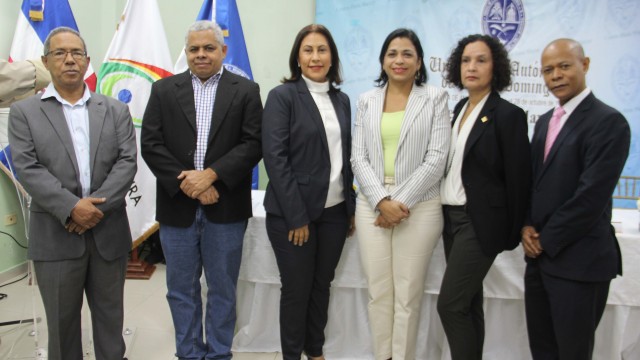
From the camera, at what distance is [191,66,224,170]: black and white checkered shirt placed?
1.90 meters

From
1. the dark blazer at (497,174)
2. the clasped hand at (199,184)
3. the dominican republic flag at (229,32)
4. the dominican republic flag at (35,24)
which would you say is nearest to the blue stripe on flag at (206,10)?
the dominican republic flag at (229,32)

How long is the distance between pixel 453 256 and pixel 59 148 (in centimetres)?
155

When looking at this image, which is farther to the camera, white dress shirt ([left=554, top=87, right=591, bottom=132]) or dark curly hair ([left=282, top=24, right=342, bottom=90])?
dark curly hair ([left=282, top=24, right=342, bottom=90])

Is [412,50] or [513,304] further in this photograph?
[513,304]

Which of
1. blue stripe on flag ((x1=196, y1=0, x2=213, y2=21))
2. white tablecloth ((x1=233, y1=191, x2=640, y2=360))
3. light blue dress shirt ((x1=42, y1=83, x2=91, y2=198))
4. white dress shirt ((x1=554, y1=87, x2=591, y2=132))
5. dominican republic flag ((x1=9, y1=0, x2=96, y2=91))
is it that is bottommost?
white tablecloth ((x1=233, y1=191, x2=640, y2=360))

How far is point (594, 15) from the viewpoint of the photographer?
3703 mm

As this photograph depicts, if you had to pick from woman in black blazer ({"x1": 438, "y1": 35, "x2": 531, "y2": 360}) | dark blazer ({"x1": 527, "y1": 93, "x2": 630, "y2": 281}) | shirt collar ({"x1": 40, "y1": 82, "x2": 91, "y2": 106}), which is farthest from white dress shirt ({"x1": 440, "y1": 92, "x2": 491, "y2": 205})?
shirt collar ({"x1": 40, "y1": 82, "x2": 91, "y2": 106})

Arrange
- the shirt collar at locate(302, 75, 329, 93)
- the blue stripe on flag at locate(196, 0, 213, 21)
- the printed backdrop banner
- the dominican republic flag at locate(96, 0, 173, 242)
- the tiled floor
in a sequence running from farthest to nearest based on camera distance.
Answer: the printed backdrop banner → the blue stripe on flag at locate(196, 0, 213, 21) → the dominican republic flag at locate(96, 0, 173, 242) → the tiled floor → the shirt collar at locate(302, 75, 329, 93)

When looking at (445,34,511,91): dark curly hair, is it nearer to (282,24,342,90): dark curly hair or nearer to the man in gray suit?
(282,24,342,90): dark curly hair

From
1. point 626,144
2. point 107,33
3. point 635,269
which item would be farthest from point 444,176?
point 107,33

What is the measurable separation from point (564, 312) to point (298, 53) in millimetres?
1427

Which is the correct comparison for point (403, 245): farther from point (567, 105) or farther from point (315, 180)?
point (567, 105)

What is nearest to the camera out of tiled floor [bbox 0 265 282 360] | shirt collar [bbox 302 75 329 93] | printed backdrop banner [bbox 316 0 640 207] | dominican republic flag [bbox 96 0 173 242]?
shirt collar [bbox 302 75 329 93]

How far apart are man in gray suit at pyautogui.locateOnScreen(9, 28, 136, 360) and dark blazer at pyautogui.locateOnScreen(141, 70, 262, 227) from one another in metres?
0.12
